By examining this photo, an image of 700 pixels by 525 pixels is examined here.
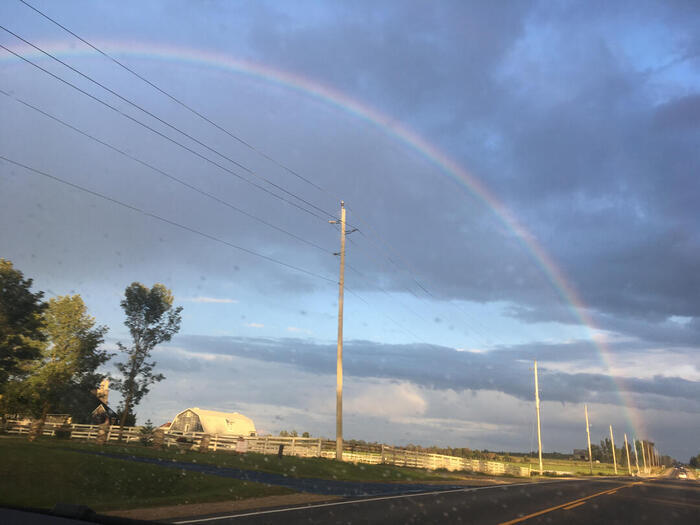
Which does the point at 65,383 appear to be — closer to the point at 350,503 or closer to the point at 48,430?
the point at 48,430

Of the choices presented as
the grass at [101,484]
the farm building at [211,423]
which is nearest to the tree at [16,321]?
the grass at [101,484]

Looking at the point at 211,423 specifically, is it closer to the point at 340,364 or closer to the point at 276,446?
the point at 276,446

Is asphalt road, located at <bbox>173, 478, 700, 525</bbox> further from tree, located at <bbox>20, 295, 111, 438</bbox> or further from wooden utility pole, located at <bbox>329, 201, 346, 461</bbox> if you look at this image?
tree, located at <bbox>20, 295, 111, 438</bbox>

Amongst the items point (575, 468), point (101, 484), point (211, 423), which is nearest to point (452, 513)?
point (101, 484)

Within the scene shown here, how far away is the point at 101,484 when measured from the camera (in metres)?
16.4

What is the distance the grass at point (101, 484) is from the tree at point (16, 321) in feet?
58.3

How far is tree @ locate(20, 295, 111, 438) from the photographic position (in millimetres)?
38031

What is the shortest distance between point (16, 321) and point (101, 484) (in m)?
22.6

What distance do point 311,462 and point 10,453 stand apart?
16156mm

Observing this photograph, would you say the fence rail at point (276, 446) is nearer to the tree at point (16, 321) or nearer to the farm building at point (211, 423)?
the tree at point (16, 321)

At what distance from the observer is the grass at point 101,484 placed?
13.9 meters

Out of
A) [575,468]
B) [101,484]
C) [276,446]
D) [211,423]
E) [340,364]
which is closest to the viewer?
[101,484]

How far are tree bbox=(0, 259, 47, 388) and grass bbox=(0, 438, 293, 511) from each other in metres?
17.8

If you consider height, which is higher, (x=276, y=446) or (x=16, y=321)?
(x=16, y=321)
